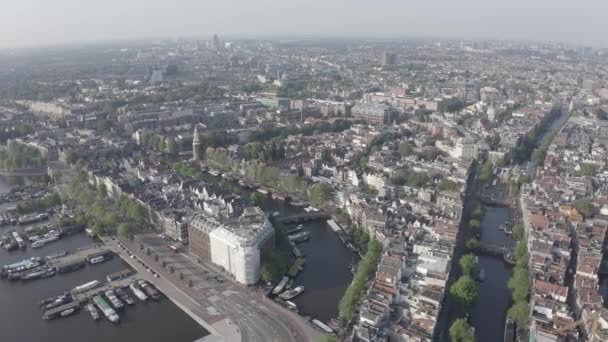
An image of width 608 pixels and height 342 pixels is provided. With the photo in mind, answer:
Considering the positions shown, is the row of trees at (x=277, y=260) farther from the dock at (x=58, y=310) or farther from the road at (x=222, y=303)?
the dock at (x=58, y=310)

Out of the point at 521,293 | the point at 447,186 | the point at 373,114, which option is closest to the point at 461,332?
the point at 521,293

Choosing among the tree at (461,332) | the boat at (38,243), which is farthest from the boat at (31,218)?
the tree at (461,332)

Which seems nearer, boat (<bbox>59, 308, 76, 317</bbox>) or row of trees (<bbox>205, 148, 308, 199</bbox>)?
boat (<bbox>59, 308, 76, 317</bbox>)

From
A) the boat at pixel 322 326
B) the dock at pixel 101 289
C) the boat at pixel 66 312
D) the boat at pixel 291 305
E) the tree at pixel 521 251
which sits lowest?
the boat at pixel 66 312

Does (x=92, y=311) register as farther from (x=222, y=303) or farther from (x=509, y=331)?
(x=509, y=331)

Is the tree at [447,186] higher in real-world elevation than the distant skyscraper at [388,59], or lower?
lower

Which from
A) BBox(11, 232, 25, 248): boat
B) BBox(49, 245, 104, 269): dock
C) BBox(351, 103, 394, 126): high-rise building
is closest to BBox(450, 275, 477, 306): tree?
BBox(49, 245, 104, 269): dock

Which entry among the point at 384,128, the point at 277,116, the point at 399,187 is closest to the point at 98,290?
the point at 399,187

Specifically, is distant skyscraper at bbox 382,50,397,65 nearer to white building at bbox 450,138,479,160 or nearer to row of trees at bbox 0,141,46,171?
white building at bbox 450,138,479,160
